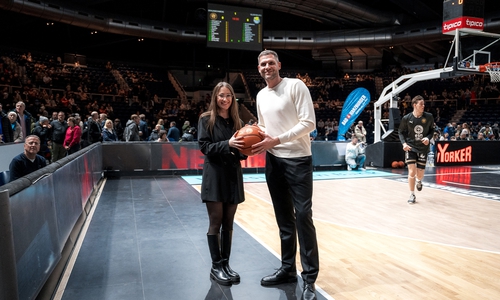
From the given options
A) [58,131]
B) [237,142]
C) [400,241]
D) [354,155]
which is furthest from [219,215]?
[354,155]

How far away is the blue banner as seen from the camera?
15781 mm

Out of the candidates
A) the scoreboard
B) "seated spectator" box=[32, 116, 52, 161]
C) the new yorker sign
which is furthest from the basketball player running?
"seated spectator" box=[32, 116, 52, 161]

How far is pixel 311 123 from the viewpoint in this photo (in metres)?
2.90

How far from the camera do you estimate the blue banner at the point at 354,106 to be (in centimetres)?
1578

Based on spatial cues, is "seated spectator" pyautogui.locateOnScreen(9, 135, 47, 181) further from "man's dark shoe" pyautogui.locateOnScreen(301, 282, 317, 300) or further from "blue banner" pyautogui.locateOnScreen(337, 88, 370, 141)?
"blue banner" pyautogui.locateOnScreen(337, 88, 370, 141)

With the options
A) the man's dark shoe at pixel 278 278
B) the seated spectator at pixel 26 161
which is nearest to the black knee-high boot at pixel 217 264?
the man's dark shoe at pixel 278 278

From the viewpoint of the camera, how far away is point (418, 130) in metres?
6.96

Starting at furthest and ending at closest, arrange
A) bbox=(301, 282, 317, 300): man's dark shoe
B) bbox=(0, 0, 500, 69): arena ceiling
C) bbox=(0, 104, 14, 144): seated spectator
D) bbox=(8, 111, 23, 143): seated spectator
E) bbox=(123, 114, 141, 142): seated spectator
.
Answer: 1. bbox=(0, 0, 500, 69): arena ceiling
2. bbox=(123, 114, 141, 142): seated spectator
3. bbox=(8, 111, 23, 143): seated spectator
4. bbox=(0, 104, 14, 144): seated spectator
5. bbox=(301, 282, 317, 300): man's dark shoe

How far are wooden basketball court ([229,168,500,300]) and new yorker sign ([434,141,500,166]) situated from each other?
635 cm

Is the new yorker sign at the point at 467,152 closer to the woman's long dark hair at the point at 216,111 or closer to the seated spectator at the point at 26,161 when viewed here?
the woman's long dark hair at the point at 216,111

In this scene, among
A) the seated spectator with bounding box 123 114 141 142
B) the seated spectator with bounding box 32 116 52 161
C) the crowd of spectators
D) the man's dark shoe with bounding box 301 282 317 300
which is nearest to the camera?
the man's dark shoe with bounding box 301 282 317 300

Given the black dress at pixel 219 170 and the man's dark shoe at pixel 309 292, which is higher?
the black dress at pixel 219 170

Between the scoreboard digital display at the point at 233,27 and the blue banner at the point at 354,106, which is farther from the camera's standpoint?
the scoreboard digital display at the point at 233,27

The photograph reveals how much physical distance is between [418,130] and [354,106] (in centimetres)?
910
